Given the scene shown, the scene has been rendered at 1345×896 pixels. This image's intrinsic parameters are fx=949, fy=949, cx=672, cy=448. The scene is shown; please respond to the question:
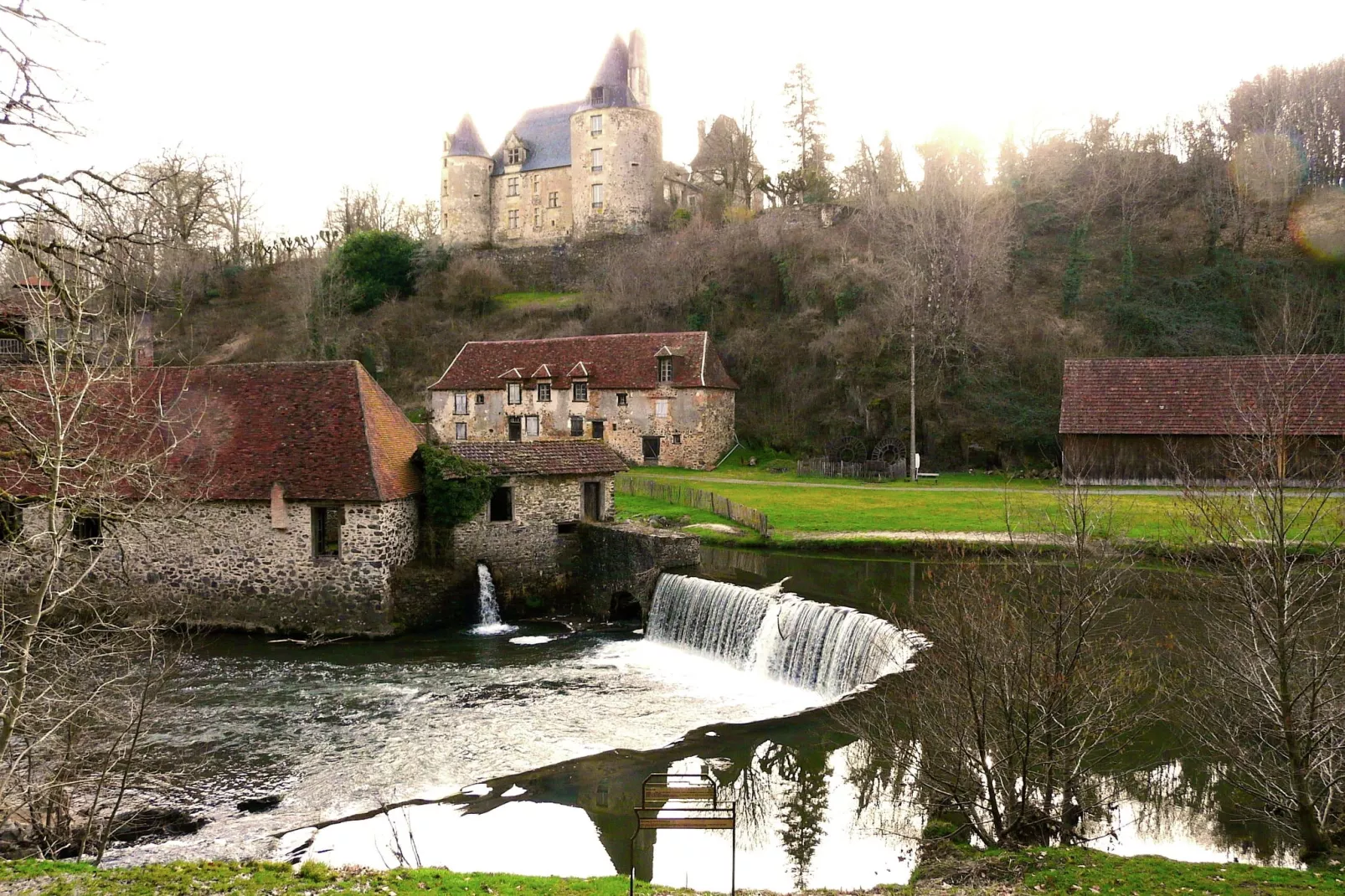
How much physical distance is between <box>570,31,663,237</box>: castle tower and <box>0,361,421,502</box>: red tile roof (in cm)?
4233

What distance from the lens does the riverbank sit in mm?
8547

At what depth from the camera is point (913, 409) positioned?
1580 inches

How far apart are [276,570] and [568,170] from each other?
5053 centimetres

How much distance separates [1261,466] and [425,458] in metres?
18.4

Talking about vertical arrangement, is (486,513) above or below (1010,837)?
above

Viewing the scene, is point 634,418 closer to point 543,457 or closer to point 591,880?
point 543,457

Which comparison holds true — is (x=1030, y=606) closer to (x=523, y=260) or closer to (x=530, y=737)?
(x=530, y=737)

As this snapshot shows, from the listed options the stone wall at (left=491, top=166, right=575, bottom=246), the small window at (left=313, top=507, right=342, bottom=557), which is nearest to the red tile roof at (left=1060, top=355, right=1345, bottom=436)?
the small window at (left=313, top=507, right=342, bottom=557)

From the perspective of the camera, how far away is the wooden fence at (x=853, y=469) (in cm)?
4084

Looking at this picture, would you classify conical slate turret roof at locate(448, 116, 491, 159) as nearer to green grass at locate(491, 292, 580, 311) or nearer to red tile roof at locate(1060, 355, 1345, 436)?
green grass at locate(491, 292, 580, 311)

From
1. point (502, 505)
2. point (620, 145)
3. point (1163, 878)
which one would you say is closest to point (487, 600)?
point (502, 505)

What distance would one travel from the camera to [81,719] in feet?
39.5

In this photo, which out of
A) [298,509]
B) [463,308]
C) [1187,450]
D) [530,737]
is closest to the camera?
[530,737]

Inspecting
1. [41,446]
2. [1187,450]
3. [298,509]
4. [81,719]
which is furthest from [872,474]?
[41,446]
